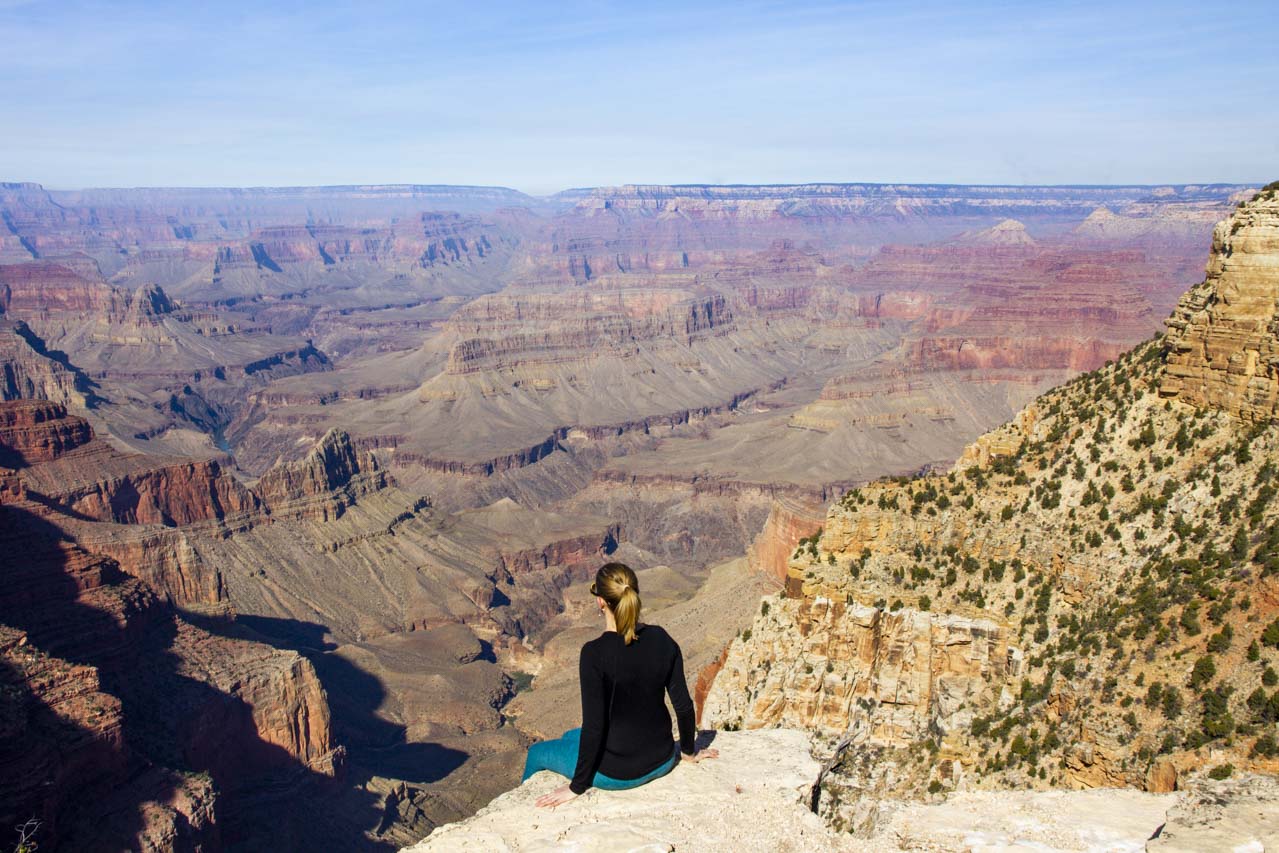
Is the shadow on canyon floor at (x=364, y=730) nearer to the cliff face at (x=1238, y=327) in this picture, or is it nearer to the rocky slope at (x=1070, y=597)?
the rocky slope at (x=1070, y=597)

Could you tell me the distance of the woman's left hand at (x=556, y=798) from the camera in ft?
47.6

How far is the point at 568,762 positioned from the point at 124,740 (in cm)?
3523

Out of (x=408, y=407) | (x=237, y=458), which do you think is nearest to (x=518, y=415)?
(x=408, y=407)

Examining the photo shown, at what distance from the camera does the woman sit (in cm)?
1341

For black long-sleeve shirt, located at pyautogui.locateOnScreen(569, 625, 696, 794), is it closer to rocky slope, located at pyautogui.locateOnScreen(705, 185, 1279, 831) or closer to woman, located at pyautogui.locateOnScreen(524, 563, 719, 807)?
woman, located at pyautogui.locateOnScreen(524, 563, 719, 807)

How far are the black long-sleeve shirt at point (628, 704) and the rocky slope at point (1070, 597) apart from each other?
5.95 metres

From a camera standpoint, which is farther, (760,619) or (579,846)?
(760,619)

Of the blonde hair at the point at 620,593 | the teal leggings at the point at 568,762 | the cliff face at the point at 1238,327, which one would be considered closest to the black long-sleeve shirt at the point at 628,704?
the teal leggings at the point at 568,762

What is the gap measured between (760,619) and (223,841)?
3056cm

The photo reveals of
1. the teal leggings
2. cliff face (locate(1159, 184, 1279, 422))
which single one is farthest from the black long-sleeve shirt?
cliff face (locate(1159, 184, 1279, 422))

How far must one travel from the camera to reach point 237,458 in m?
186

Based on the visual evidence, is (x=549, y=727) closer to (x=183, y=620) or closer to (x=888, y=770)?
(x=183, y=620)

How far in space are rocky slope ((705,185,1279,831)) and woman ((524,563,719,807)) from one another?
5852 millimetres

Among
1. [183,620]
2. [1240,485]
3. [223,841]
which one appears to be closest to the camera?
[1240,485]
